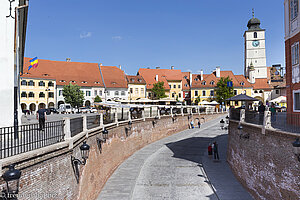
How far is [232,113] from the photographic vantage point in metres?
21.4

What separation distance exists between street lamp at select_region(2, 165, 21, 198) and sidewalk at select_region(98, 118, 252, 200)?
350 inches

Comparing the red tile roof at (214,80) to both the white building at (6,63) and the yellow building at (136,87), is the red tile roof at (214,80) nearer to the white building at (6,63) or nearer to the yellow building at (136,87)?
the yellow building at (136,87)

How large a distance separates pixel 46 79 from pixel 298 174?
54157 mm

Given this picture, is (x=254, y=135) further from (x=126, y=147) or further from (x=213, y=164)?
(x=126, y=147)

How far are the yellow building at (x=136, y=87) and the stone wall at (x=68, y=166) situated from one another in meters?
44.3

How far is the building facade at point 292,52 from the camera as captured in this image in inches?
609

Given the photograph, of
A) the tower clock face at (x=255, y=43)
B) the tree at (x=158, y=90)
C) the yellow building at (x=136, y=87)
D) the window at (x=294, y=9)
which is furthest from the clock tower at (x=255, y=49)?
the window at (x=294, y=9)

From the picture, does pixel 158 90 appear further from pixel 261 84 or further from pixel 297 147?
pixel 297 147

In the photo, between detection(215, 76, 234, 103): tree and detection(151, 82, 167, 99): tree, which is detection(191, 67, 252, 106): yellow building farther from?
detection(151, 82, 167, 99): tree

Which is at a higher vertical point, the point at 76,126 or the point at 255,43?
the point at 255,43

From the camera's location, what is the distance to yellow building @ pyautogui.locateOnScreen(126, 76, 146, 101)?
6769 centimetres

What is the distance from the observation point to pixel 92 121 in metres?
14.6

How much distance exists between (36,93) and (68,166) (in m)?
49.2

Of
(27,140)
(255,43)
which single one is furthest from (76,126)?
(255,43)
